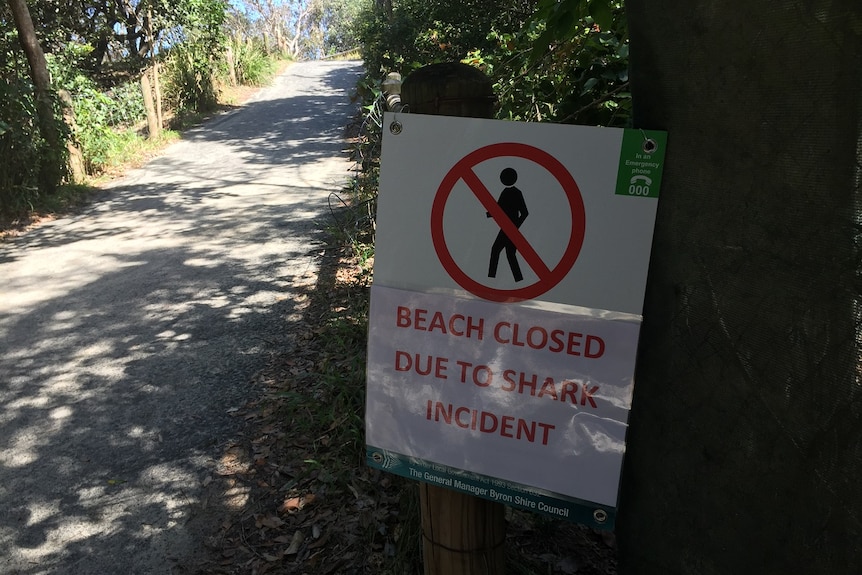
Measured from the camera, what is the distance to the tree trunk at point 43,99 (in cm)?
975

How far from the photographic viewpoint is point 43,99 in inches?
387

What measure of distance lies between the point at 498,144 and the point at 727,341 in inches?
24.5

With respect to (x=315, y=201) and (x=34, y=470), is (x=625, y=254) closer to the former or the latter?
(x=34, y=470)

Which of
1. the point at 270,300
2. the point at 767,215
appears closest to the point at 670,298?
the point at 767,215

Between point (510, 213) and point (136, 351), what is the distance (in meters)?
4.55

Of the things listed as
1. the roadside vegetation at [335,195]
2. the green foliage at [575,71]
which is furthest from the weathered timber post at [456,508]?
the roadside vegetation at [335,195]

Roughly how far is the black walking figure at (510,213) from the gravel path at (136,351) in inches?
93.5

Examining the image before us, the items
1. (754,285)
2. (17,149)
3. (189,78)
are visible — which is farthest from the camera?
(189,78)

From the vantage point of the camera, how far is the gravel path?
3.25 metres

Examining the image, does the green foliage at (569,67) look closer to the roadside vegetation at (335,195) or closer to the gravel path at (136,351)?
the roadside vegetation at (335,195)

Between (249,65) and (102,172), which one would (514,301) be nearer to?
(102,172)

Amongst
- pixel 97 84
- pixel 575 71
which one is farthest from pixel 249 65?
pixel 575 71


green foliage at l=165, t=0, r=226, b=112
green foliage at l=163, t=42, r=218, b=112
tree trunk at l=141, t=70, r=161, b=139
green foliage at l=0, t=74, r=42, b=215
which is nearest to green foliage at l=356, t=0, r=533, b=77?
tree trunk at l=141, t=70, r=161, b=139

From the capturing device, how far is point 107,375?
4.74 metres
